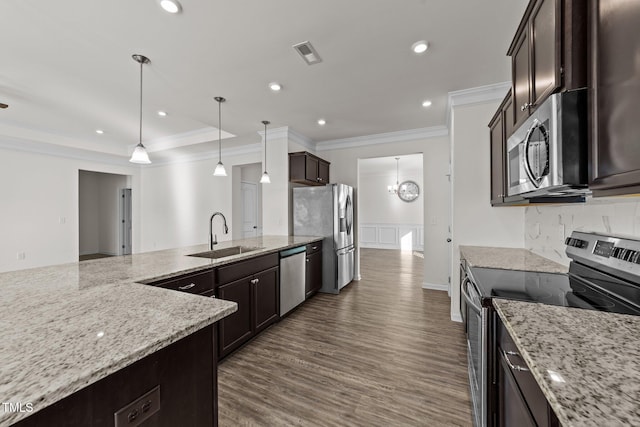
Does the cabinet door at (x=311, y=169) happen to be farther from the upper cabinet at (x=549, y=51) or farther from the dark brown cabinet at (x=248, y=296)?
the upper cabinet at (x=549, y=51)

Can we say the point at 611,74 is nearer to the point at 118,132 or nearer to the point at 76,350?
the point at 76,350

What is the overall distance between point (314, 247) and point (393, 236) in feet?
17.4

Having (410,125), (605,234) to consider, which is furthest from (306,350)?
(410,125)

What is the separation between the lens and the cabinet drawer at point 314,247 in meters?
3.70

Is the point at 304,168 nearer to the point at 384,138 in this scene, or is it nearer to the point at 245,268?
the point at 384,138

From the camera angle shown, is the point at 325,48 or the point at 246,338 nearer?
the point at 325,48

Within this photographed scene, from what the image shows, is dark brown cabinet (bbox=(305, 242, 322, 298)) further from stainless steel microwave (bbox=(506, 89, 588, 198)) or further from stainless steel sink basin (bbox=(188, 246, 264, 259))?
stainless steel microwave (bbox=(506, 89, 588, 198))

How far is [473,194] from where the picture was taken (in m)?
2.92

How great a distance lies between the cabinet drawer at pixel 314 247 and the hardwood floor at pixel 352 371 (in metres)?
0.77

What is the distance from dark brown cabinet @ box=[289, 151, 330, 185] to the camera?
13.5 ft

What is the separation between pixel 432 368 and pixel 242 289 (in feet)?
5.75

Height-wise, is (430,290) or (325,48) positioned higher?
(325,48)

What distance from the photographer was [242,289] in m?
2.39

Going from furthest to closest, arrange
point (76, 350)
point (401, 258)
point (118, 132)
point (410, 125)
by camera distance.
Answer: point (401, 258) < point (118, 132) < point (410, 125) < point (76, 350)
